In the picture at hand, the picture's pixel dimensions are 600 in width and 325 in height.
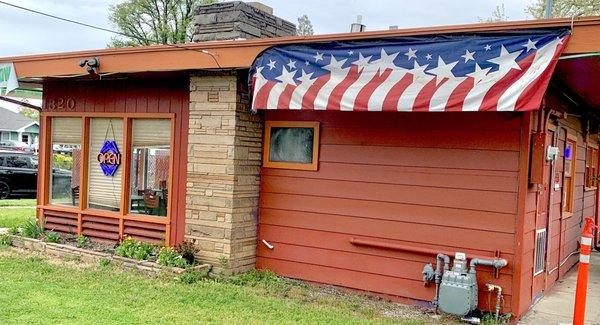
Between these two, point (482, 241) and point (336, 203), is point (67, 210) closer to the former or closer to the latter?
point (336, 203)

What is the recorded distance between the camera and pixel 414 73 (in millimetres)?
5129

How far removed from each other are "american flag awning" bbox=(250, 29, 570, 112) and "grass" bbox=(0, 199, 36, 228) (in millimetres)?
6403

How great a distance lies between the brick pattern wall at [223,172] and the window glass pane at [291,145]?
0.19 m

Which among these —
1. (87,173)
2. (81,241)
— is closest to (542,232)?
(81,241)

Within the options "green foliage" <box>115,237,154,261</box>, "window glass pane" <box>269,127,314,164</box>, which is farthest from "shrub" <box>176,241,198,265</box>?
"window glass pane" <box>269,127,314,164</box>

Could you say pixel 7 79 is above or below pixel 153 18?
below

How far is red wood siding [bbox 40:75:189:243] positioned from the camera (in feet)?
23.0

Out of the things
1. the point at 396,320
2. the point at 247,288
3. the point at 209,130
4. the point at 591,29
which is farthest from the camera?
the point at 209,130

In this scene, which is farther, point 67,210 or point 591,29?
point 67,210

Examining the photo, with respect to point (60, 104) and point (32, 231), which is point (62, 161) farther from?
point (32, 231)

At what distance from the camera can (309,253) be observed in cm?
632

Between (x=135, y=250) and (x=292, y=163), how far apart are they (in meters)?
2.26

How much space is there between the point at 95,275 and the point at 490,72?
15.4 ft

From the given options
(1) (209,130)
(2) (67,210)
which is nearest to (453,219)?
(1) (209,130)
